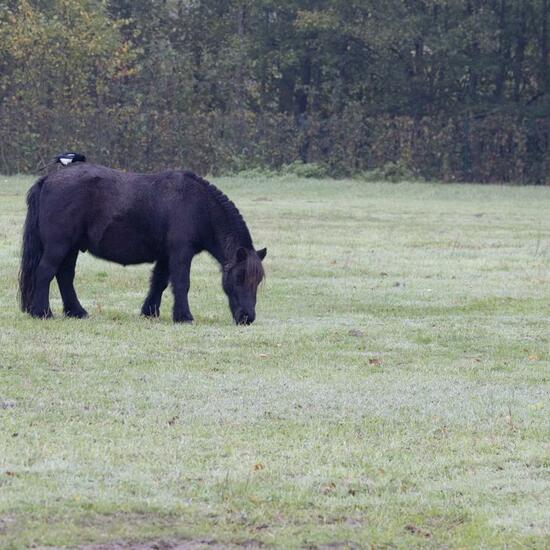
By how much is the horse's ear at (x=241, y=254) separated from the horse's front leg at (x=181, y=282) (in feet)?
1.68

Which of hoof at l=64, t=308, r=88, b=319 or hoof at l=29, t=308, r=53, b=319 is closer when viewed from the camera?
hoof at l=29, t=308, r=53, b=319

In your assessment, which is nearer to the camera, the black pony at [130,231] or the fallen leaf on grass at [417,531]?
the fallen leaf on grass at [417,531]

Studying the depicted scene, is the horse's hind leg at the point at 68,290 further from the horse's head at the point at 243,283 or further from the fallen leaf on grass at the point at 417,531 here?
the fallen leaf on grass at the point at 417,531

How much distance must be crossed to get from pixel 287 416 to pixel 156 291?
5110mm

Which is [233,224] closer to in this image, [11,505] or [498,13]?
[11,505]

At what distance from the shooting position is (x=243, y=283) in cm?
1292

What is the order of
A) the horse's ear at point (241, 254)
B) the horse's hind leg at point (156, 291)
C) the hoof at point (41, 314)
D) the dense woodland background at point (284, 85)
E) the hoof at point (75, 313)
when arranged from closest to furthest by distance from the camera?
the hoof at point (41, 314) < the horse's ear at point (241, 254) < the hoof at point (75, 313) < the horse's hind leg at point (156, 291) < the dense woodland background at point (284, 85)

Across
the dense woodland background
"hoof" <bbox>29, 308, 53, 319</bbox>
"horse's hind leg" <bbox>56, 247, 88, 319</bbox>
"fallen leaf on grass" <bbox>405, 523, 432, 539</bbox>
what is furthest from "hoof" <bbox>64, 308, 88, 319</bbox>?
the dense woodland background

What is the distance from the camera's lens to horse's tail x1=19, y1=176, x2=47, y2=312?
511 inches

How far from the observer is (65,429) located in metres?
7.99

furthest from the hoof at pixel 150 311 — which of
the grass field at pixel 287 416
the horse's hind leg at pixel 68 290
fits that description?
the horse's hind leg at pixel 68 290

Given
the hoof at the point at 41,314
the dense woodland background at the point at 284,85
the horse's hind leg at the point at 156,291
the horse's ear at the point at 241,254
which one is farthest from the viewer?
the dense woodland background at the point at 284,85

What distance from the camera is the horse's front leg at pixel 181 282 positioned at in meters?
13.0

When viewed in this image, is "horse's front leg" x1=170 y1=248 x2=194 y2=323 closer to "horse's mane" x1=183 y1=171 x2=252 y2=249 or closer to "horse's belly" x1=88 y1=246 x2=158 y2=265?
"horse's belly" x1=88 y1=246 x2=158 y2=265
